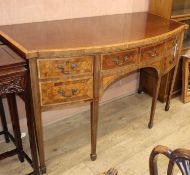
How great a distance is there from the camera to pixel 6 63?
3.85 feet

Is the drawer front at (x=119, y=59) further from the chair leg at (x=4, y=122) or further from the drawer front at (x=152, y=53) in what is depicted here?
the chair leg at (x=4, y=122)

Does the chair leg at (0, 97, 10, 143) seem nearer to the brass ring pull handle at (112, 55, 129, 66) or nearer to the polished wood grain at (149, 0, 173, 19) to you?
the brass ring pull handle at (112, 55, 129, 66)

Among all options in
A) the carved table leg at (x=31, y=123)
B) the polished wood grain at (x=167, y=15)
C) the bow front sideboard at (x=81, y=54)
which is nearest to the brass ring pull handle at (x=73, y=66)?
the bow front sideboard at (x=81, y=54)

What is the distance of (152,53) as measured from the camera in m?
1.68

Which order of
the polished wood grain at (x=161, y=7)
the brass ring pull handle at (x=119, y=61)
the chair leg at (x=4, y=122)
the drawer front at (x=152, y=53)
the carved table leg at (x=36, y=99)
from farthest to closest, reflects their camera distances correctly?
the polished wood grain at (x=161, y=7) < the chair leg at (x=4, y=122) < the drawer front at (x=152, y=53) < the brass ring pull handle at (x=119, y=61) < the carved table leg at (x=36, y=99)

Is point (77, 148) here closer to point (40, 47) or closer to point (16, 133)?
point (16, 133)

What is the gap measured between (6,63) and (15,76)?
0.07m

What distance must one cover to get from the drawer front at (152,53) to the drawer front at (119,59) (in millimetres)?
71

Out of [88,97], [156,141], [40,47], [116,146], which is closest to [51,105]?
[88,97]

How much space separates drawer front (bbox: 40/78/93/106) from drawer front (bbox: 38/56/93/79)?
53mm

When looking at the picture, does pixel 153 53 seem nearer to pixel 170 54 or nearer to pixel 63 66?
pixel 170 54

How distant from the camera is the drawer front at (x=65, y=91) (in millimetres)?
1387

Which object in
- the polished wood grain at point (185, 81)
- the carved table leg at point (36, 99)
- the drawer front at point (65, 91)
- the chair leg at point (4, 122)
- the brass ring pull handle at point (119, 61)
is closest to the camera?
the carved table leg at point (36, 99)

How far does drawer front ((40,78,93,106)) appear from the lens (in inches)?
54.6
